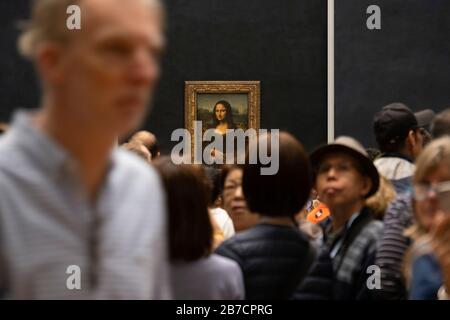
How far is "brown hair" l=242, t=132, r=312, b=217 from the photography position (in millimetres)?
3412

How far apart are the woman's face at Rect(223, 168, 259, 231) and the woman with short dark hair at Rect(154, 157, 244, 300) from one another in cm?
146

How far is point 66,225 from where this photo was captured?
1.38 meters

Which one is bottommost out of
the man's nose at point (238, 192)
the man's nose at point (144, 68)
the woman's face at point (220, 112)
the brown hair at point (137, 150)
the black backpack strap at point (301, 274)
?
the black backpack strap at point (301, 274)

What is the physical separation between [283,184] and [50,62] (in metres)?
2.14

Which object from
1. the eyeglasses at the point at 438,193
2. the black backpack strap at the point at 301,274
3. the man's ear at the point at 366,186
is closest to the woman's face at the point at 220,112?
the man's ear at the point at 366,186

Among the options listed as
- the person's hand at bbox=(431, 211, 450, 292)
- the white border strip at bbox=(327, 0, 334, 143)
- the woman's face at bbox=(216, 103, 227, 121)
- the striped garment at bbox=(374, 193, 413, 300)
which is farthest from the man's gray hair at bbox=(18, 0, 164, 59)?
the woman's face at bbox=(216, 103, 227, 121)

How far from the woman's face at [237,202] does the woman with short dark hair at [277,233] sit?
1094 millimetres

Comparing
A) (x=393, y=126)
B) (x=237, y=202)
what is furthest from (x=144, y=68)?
(x=393, y=126)

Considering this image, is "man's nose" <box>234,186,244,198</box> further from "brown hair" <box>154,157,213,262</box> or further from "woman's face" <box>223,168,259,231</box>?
"brown hair" <box>154,157,213,262</box>

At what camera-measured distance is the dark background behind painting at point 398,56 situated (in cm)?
1505

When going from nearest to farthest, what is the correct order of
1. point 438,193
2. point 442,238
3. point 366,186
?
1. point 442,238
2. point 438,193
3. point 366,186

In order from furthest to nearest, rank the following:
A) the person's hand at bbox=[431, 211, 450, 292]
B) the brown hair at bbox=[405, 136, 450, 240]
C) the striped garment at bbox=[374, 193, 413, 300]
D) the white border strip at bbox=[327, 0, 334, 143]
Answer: the white border strip at bbox=[327, 0, 334, 143] → the striped garment at bbox=[374, 193, 413, 300] → the brown hair at bbox=[405, 136, 450, 240] → the person's hand at bbox=[431, 211, 450, 292]

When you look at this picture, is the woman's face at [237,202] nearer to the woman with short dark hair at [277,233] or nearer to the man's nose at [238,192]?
the man's nose at [238,192]

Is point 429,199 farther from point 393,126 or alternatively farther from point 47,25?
point 393,126
